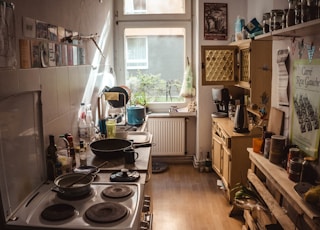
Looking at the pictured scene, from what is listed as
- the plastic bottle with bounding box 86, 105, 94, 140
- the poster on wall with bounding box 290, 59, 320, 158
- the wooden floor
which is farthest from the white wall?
the poster on wall with bounding box 290, 59, 320, 158

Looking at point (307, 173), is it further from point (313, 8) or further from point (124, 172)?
point (124, 172)

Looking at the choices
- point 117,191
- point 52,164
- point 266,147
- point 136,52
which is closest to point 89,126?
point 52,164

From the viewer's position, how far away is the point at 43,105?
181cm

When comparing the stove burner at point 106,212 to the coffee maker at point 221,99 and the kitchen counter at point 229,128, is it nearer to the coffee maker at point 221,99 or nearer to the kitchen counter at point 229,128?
the kitchen counter at point 229,128

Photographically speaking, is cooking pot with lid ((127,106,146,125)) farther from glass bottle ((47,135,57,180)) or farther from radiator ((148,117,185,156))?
glass bottle ((47,135,57,180))

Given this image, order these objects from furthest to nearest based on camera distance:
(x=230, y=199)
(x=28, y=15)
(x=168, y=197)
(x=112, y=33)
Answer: (x=112, y=33) → (x=168, y=197) → (x=230, y=199) → (x=28, y=15)

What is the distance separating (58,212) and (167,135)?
307cm

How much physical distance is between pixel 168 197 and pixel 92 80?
60.8 inches

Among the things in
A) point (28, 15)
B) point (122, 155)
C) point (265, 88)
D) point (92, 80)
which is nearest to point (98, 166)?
point (122, 155)

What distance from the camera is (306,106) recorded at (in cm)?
200

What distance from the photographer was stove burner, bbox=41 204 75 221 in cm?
138

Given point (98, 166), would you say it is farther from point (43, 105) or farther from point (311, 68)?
point (311, 68)

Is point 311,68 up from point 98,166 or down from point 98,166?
up

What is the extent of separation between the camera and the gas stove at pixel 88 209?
1.34 metres
